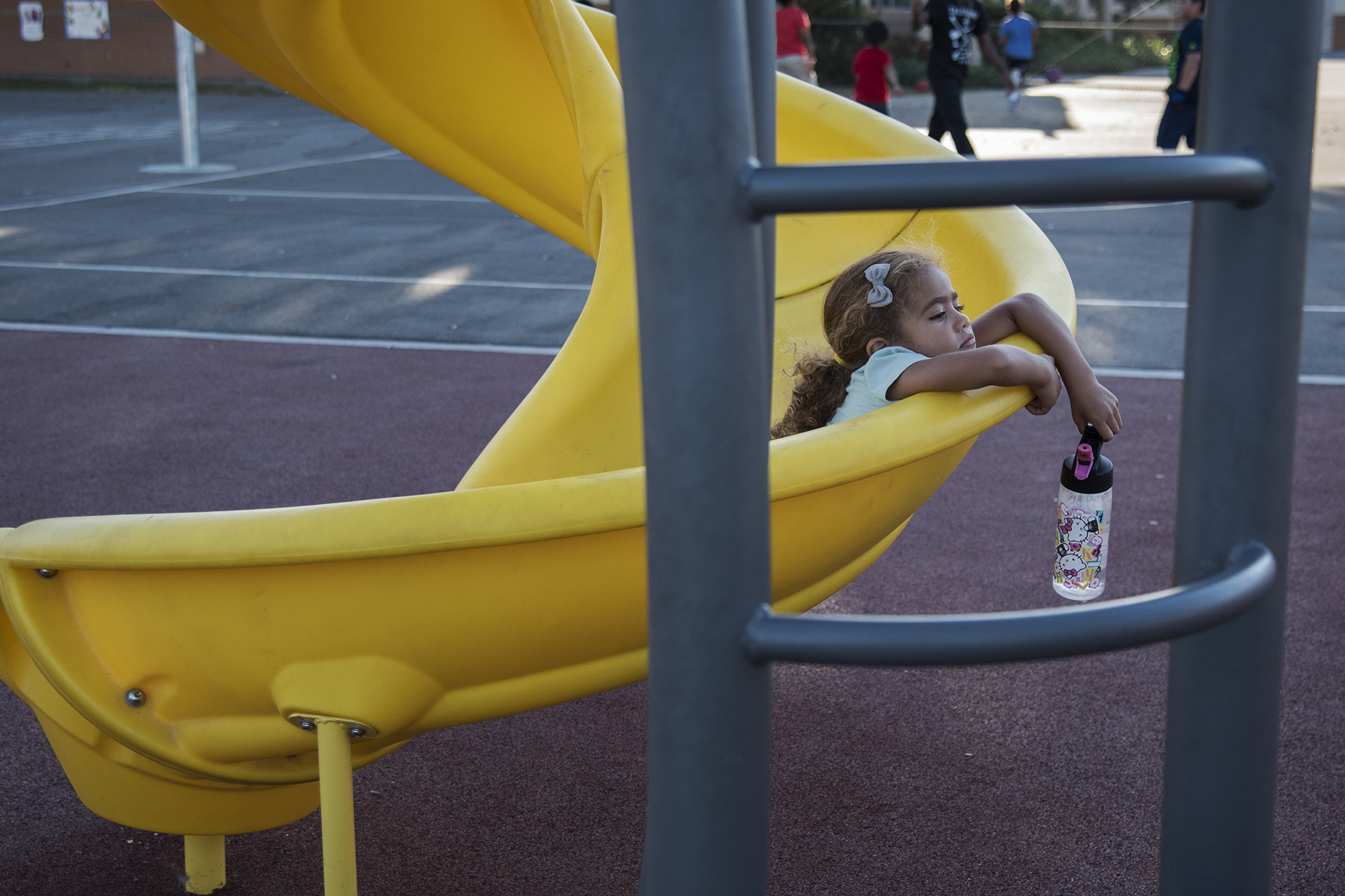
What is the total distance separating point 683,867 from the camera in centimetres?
84

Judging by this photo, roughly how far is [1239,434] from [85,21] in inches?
1023

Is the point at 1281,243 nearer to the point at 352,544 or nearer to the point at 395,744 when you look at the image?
the point at 352,544

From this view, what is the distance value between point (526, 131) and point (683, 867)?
242cm

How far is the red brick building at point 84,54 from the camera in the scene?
23.7 m

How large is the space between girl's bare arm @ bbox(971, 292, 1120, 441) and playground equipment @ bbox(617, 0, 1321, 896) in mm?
926

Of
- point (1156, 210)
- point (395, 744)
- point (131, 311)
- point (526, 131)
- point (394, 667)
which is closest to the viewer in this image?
point (394, 667)

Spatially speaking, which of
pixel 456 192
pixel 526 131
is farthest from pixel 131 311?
pixel 456 192

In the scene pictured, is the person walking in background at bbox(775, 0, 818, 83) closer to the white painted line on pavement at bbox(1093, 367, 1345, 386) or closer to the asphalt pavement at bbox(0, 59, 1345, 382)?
the asphalt pavement at bbox(0, 59, 1345, 382)

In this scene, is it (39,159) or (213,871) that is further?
(39,159)

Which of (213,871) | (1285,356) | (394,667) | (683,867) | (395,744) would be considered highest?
(1285,356)

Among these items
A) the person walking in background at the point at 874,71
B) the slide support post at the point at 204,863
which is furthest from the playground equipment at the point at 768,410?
the person walking in background at the point at 874,71

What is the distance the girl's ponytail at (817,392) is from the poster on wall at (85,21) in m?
24.0

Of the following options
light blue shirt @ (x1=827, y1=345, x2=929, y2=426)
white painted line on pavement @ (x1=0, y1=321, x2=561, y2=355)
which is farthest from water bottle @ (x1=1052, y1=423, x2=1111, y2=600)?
white painted line on pavement @ (x1=0, y1=321, x2=561, y2=355)

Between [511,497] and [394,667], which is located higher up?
[511,497]
